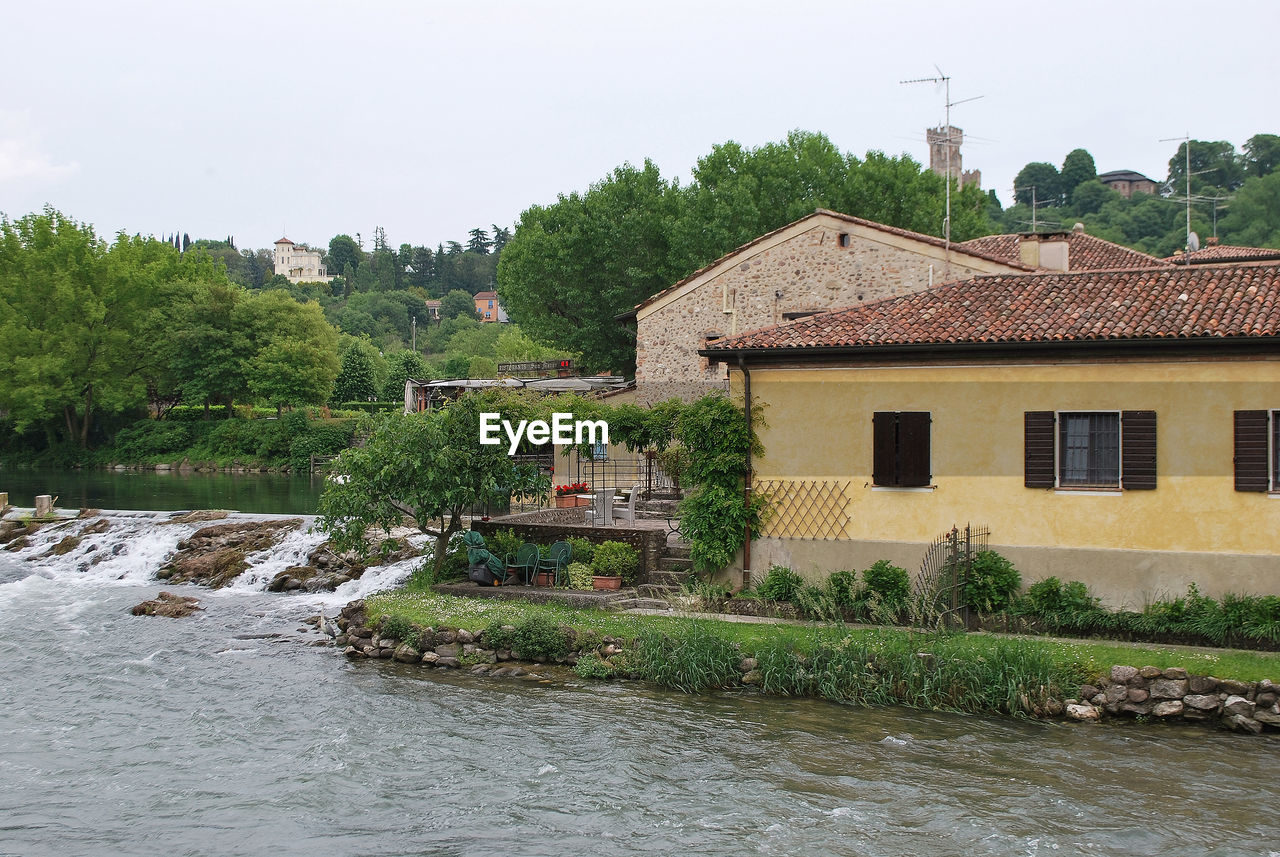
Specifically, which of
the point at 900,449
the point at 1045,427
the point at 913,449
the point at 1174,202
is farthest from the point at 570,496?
the point at 1174,202

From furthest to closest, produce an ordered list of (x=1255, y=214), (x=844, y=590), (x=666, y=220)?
(x=1255, y=214)
(x=666, y=220)
(x=844, y=590)

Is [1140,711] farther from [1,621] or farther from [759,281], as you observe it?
[1,621]

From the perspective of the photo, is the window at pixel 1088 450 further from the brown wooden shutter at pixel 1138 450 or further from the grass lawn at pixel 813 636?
the grass lawn at pixel 813 636

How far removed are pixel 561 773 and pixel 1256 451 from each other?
35.4 ft

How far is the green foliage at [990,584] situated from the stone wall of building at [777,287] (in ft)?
33.7

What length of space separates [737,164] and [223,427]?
35466 millimetres

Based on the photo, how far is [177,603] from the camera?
2220 cm

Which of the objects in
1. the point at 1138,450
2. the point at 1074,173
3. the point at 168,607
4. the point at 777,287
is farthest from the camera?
the point at 1074,173

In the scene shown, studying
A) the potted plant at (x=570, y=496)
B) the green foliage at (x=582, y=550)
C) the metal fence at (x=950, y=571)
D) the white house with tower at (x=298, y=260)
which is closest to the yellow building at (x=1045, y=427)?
the metal fence at (x=950, y=571)

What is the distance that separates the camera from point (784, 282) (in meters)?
27.7

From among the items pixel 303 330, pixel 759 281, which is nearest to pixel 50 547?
pixel 759 281

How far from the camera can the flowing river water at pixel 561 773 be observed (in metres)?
10.6

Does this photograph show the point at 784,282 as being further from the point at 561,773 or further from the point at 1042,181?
the point at 1042,181

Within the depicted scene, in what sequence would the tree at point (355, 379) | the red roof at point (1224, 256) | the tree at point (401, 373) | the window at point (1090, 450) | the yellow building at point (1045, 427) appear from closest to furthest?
1. the yellow building at point (1045, 427)
2. the window at point (1090, 450)
3. the red roof at point (1224, 256)
4. the tree at point (355, 379)
5. the tree at point (401, 373)
